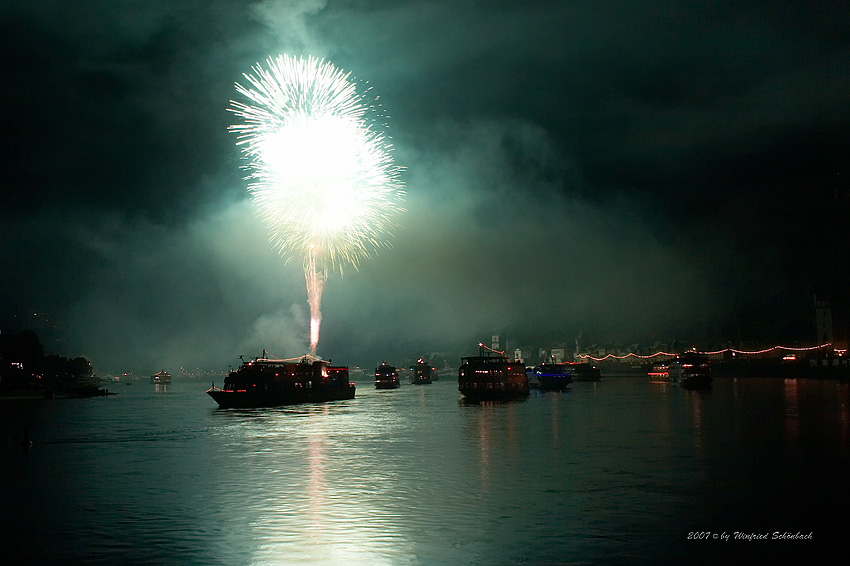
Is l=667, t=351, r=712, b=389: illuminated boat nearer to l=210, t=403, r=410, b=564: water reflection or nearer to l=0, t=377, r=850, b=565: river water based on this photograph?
l=0, t=377, r=850, b=565: river water

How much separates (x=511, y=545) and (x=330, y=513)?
30.0 ft

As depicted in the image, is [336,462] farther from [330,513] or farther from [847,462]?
[847,462]

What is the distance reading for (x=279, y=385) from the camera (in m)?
138

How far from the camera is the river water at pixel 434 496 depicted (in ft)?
81.1

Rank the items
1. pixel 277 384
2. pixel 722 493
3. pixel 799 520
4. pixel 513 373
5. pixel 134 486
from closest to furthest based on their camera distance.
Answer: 1. pixel 799 520
2. pixel 722 493
3. pixel 134 486
4. pixel 277 384
5. pixel 513 373

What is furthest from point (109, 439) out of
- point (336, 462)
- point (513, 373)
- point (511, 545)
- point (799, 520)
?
point (513, 373)

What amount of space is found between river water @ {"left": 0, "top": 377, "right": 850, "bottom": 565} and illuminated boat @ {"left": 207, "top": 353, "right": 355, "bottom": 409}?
191 ft

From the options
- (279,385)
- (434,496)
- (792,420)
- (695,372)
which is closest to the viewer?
(434,496)

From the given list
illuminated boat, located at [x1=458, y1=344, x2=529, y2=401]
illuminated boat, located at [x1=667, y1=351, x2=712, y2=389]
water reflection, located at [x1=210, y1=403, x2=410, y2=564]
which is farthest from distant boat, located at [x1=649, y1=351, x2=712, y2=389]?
water reflection, located at [x1=210, y1=403, x2=410, y2=564]

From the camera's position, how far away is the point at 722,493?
35.1 meters

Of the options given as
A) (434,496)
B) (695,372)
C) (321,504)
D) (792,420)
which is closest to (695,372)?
(695,372)

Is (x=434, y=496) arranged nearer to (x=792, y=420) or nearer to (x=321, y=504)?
(x=321, y=504)

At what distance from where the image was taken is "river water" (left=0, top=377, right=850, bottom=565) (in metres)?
24.7

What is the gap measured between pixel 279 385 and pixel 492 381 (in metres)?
41.5
